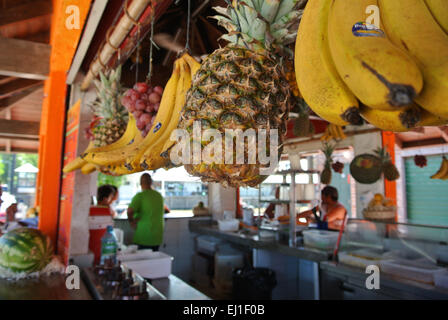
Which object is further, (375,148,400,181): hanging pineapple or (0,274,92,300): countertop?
(375,148,400,181): hanging pineapple

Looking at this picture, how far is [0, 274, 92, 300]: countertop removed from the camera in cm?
221

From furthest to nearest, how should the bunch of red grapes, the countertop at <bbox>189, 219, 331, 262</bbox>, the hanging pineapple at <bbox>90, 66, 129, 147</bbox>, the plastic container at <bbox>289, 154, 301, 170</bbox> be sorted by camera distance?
the plastic container at <bbox>289, 154, 301, 170</bbox> < the countertop at <bbox>189, 219, 331, 262</bbox> < the hanging pineapple at <bbox>90, 66, 129, 147</bbox> < the bunch of red grapes

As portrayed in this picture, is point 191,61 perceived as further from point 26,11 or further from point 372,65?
point 26,11

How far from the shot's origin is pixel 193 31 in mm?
3301

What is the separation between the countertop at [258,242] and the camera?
11.9ft

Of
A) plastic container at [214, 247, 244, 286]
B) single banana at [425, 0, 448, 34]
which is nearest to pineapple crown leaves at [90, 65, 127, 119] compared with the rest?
single banana at [425, 0, 448, 34]

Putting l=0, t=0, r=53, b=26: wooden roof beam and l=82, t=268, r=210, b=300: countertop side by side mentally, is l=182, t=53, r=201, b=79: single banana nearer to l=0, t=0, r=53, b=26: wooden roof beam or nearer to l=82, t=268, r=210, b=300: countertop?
l=82, t=268, r=210, b=300: countertop

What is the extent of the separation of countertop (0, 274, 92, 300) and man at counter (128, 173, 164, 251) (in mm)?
1895

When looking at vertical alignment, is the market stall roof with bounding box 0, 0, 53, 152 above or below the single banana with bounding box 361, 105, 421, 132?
above

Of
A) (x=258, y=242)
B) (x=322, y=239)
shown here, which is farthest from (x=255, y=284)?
(x=322, y=239)

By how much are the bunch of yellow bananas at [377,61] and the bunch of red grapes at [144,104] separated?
1.04 m

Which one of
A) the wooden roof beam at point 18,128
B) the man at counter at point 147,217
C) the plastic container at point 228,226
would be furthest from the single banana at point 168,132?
the wooden roof beam at point 18,128

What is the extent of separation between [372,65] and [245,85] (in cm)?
43

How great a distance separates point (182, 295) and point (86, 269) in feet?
3.78
